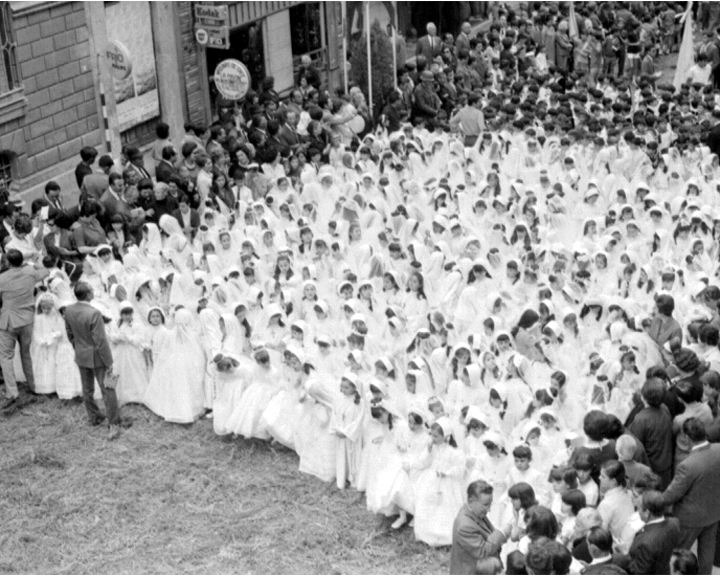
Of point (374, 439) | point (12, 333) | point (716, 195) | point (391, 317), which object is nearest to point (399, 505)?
point (374, 439)

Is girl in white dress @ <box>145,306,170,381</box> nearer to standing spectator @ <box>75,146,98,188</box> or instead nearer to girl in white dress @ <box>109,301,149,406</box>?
girl in white dress @ <box>109,301,149,406</box>

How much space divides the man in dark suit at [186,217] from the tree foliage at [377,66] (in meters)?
6.67

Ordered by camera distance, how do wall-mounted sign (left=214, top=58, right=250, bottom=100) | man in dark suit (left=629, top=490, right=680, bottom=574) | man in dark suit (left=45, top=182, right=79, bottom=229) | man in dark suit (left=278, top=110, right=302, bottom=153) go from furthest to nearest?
wall-mounted sign (left=214, top=58, right=250, bottom=100), man in dark suit (left=278, top=110, right=302, bottom=153), man in dark suit (left=45, top=182, right=79, bottom=229), man in dark suit (left=629, top=490, right=680, bottom=574)

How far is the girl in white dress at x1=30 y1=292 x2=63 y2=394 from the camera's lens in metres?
13.1

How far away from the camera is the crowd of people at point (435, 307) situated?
9273 millimetres

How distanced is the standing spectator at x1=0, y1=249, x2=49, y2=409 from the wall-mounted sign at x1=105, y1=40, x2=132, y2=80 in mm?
4512

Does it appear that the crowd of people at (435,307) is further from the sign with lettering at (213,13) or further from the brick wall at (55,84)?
the brick wall at (55,84)

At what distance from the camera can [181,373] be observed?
12656mm

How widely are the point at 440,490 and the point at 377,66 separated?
12942 millimetres

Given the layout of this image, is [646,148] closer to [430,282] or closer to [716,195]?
[716,195]

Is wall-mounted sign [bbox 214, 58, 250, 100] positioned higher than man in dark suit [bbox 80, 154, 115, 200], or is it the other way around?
wall-mounted sign [bbox 214, 58, 250, 100]

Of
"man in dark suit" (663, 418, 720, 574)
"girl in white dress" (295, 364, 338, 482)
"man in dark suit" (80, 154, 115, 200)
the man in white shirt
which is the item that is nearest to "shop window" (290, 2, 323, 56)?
the man in white shirt

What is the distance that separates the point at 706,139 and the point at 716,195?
7.69 feet

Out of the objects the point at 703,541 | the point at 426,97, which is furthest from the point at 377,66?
the point at 703,541
